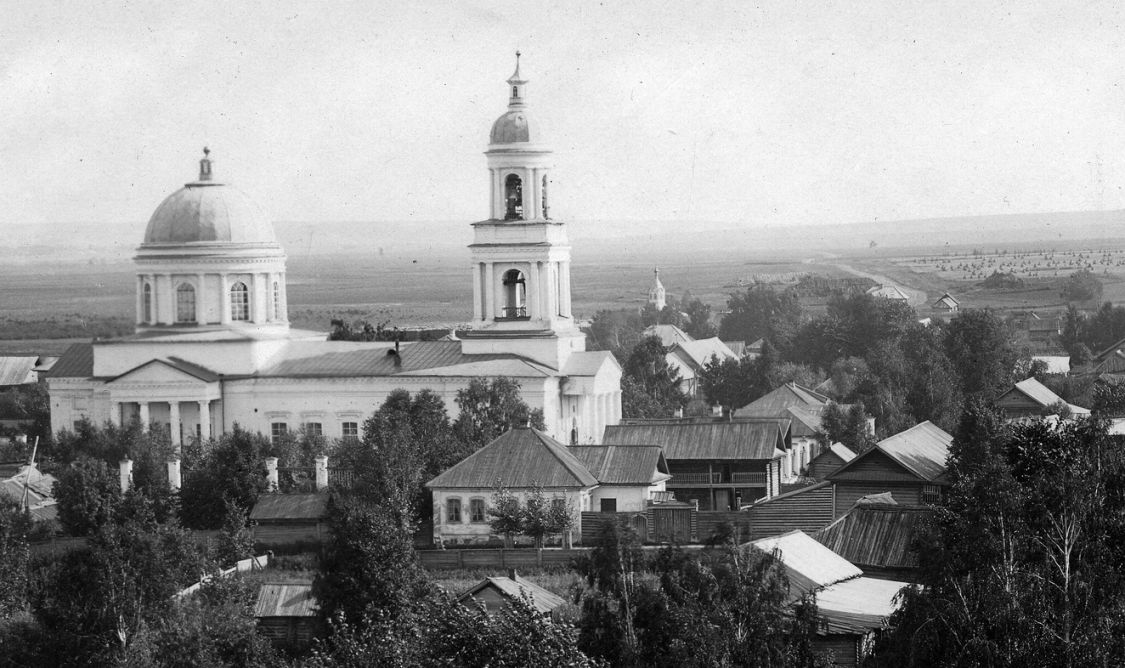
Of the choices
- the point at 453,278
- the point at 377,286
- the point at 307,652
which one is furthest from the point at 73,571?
the point at 453,278

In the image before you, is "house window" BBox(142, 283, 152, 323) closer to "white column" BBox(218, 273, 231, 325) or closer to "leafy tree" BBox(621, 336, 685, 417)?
"white column" BBox(218, 273, 231, 325)

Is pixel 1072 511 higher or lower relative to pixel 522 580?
higher

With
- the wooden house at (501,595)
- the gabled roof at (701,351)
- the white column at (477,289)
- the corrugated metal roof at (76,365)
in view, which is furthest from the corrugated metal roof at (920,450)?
the gabled roof at (701,351)

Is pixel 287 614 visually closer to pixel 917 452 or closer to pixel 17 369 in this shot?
pixel 917 452

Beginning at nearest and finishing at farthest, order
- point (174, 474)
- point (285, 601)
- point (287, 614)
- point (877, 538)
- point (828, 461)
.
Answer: point (287, 614)
point (285, 601)
point (877, 538)
point (174, 474)
point (828, 461)

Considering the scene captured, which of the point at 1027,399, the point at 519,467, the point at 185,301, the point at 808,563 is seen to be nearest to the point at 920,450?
the point at 519,467

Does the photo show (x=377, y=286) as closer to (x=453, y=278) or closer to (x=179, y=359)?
(x=453, y=278)

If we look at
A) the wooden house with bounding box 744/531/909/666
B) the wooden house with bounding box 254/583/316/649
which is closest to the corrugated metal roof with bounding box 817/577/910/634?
Result: the wooden house with bounding box 744/531/909/666
